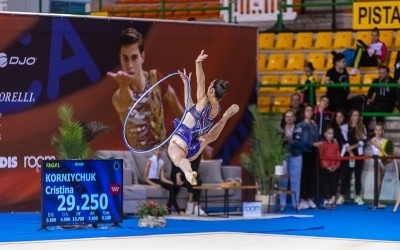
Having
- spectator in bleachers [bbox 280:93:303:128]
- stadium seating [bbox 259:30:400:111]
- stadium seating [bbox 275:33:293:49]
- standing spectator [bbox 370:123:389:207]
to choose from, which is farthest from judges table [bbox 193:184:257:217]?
stadium seating [bbox 275:33:293:49]

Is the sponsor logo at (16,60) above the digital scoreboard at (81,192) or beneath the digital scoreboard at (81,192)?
above

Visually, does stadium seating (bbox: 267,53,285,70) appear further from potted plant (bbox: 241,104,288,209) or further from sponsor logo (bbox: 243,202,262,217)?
sponsor logo (bbox: 243,202,262,217)

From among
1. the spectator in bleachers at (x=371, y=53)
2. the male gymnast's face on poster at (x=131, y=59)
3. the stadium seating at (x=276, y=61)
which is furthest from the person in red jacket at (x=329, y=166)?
the stadium seating at (x=276, y=61)

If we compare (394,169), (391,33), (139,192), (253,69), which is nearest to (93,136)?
(139,192)

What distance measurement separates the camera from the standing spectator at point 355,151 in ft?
75.2

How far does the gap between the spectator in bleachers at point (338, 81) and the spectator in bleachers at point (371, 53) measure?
3.58 ft

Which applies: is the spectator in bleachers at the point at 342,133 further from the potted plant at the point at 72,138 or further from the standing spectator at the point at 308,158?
the potted plant at the point at 72,138

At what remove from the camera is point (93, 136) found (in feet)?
65.8

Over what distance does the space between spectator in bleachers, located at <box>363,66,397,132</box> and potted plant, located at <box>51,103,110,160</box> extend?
6.32 m

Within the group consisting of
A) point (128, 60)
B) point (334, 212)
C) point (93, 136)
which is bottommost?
point (334, 212)

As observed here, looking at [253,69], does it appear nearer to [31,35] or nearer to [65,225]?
[31,35]

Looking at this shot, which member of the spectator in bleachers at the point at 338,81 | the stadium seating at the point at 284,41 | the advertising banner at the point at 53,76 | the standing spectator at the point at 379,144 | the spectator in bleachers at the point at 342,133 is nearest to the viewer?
the advertising banner at the point at 53,76

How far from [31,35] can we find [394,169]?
8189 mm

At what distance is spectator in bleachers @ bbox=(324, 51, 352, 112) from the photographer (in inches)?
928
